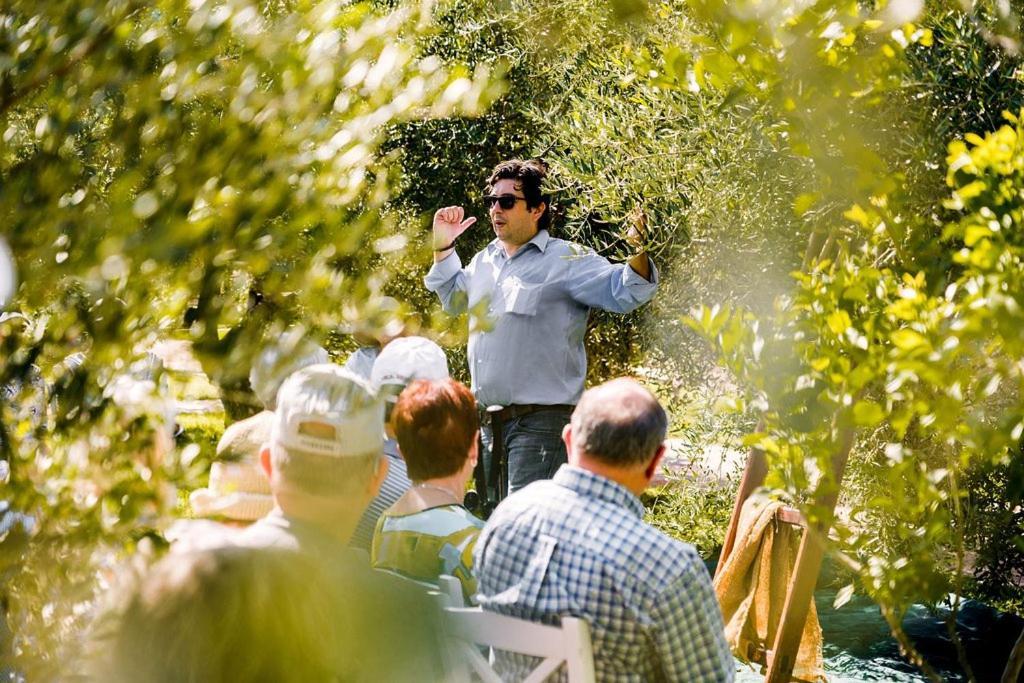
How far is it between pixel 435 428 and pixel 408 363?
96 centimetres

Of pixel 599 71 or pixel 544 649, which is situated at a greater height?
pixel 599 71

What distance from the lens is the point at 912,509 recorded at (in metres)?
2.70

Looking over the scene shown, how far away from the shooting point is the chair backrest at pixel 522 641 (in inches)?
107

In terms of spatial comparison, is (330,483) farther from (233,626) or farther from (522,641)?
(522,641)

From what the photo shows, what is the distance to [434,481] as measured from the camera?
393 centimetres

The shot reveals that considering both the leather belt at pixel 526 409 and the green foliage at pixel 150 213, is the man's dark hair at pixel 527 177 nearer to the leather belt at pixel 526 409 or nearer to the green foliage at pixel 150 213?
the leather belt at pixel 526 409

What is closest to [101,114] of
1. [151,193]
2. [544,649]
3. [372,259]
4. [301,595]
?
[151,193]

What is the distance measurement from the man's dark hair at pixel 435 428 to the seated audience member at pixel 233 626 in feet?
5.44

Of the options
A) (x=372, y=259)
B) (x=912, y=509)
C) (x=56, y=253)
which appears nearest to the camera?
(x=56, y=253)

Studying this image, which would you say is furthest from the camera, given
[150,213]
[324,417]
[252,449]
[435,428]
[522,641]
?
[435,428]

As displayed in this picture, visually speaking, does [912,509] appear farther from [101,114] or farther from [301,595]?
[101,114]

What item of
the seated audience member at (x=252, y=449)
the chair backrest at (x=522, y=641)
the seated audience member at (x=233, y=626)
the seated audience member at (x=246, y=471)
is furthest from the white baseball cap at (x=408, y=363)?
the seated audience member at (x=233, y=626)

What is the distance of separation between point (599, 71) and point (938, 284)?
182 inches

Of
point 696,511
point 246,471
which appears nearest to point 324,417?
point 246,471
